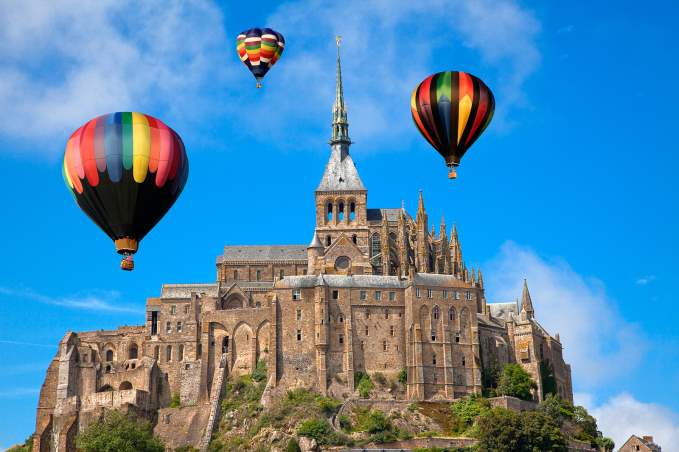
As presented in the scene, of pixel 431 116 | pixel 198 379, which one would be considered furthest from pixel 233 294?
pixel 431 116

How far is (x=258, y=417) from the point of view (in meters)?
104

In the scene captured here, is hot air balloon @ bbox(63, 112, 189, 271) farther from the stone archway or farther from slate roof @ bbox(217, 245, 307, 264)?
slate roof @ bbox(217, 245, 307, 264)

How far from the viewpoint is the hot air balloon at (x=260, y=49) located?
81.2 metres

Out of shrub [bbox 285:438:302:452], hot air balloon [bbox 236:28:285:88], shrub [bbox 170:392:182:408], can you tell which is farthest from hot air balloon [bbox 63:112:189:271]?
shrub [bbox 170:392:182:408]

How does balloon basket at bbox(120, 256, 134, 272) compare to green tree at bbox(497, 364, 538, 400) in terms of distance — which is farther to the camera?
green tree at bbox(497, 364, 538, 400)

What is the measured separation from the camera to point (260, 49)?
81.2m

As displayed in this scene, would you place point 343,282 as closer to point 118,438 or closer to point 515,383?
point 515,383

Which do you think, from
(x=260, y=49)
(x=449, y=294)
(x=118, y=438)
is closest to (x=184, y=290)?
(x=118, y=438)

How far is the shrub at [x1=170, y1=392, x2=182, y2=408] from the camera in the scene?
109875 mm

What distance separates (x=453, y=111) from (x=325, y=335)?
42.3 metres

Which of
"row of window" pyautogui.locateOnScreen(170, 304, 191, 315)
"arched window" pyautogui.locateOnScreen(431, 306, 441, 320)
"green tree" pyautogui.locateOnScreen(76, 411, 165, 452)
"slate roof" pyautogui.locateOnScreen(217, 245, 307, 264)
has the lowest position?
"green tree" pyautogui.locateOnScreen(76, 411, 165, 452)

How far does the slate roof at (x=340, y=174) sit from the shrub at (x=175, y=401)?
23687 millimetres

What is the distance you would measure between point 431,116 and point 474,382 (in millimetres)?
43426

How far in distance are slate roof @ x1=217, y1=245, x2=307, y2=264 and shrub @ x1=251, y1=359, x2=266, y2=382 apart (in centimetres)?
1636
